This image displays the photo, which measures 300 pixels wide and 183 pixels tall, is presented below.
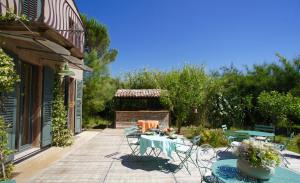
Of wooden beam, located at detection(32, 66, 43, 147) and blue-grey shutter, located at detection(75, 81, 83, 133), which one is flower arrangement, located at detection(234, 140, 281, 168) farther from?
blue-grey shutter, located at detection(75, 81, 83, 133)

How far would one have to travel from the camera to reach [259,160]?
332cm

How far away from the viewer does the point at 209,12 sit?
12.8 m

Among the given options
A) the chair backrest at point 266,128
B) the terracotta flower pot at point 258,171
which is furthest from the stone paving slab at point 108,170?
the chair backrest at point 266,128

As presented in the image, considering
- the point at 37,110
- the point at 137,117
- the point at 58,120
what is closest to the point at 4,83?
the point at 37,110

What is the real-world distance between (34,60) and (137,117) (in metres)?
11.3

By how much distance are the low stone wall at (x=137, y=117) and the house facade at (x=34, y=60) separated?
8.88 meters

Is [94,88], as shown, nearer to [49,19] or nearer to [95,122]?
[95,122]

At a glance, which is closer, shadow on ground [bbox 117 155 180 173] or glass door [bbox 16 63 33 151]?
shadow on ground [bbox 117 155 180 173]

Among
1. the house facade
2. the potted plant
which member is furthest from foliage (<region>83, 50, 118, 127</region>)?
the potted plant

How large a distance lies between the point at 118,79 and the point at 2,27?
75.2ft

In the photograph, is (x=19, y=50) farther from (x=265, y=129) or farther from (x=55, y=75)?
(x=265, y=129)

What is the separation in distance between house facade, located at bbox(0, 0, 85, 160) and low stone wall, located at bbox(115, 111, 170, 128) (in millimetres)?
8880

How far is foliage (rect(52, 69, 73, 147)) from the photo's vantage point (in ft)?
32.0

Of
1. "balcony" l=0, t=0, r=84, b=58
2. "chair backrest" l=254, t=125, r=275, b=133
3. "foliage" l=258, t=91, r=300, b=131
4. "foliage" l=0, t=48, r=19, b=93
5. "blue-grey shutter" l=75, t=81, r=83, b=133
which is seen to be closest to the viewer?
"foliage" l=0, t=48, r=19, b=93
